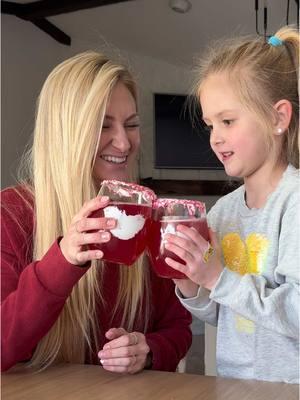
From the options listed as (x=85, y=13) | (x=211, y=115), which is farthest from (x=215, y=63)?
(x=85, y=13)

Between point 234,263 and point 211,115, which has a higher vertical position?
point 211,115

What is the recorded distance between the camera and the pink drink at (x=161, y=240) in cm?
90

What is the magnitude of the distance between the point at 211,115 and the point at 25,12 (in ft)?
14.6

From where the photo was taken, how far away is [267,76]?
122 cm

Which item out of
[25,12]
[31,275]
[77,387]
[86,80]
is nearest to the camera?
[77,387]

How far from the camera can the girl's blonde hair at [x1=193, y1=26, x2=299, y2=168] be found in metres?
1.19

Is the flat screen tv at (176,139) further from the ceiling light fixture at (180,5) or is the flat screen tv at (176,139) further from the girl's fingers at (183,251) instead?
the girl's fingers at (183,251)

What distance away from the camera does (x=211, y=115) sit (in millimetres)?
1165

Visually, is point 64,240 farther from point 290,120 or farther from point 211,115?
point 290,120

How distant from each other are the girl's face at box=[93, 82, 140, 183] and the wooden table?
491 mm

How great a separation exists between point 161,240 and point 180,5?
4.08 m

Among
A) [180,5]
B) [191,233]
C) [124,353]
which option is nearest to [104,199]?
[191,233]

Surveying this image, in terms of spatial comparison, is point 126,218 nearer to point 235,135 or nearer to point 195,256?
point 195,256

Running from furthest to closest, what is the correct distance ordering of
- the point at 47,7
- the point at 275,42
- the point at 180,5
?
the point at 47,7
the point at 180,5
the point at 275,42
